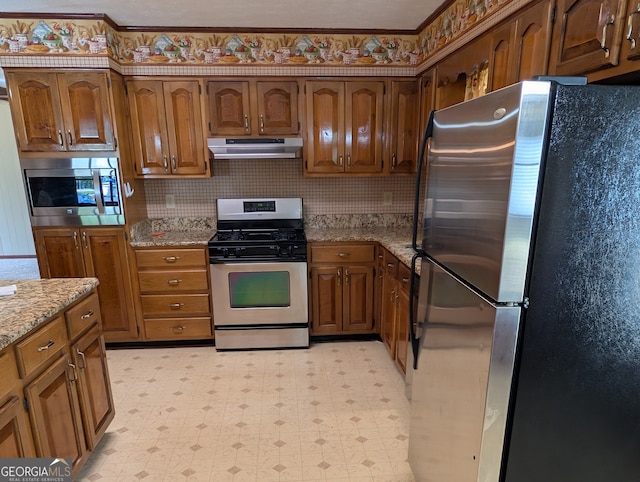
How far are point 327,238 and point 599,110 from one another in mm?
2213

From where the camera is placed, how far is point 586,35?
4.08 ft

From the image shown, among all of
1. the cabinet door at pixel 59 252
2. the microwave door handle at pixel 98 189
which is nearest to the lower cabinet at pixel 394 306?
the microwave door handle at pixel 98 189

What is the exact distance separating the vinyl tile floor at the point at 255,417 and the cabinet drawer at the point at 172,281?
54 centimetres

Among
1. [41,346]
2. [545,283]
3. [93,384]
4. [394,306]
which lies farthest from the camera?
[394,306]

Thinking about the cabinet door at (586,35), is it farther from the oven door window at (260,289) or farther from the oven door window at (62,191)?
the oven door window at (62,191)

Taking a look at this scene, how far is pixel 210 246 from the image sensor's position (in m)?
2.90

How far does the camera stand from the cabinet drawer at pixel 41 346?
4.34 ft

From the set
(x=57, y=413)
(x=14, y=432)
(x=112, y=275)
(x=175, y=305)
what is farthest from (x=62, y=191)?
(x=14, y=432)

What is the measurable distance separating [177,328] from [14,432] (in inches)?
71.2

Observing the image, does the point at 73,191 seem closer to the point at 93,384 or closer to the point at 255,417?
the point at 93,384

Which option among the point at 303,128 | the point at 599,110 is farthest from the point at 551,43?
the point at 303,128

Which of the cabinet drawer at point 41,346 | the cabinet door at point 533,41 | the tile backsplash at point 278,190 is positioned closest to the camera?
the cabinet drawer at point 41,346

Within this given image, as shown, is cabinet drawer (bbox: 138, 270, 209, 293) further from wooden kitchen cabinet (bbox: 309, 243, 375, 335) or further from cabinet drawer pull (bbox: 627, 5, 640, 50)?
cabinet drawer pull (bbox: 627, 5, 640, 50)

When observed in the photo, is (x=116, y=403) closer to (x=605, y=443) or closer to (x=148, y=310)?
(x=148, y=310)
